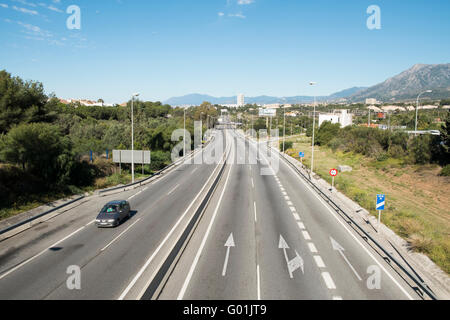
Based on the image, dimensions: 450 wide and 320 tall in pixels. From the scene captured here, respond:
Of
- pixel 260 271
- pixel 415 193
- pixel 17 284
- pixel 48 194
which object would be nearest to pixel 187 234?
pixel 260 271

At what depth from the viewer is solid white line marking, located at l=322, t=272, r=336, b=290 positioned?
11.5 m

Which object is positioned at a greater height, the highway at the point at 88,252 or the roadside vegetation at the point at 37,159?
the roadside vegetation at the point at 37,159

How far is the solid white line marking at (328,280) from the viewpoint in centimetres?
1154

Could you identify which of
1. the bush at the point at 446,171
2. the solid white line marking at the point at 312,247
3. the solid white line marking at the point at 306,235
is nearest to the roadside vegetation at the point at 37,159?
the solid white line marking at the point at 306,235

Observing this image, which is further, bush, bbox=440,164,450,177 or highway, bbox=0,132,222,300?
bush, bbox=440,164,450,177

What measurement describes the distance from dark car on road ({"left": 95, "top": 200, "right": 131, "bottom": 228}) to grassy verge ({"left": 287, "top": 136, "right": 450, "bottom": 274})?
16305 millimetres

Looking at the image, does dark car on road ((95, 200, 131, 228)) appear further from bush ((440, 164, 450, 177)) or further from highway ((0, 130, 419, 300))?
bush ((440, 164, 450, 177))

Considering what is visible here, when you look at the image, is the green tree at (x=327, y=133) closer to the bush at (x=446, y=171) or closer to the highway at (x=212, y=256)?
the bush at (x=446, y=171)

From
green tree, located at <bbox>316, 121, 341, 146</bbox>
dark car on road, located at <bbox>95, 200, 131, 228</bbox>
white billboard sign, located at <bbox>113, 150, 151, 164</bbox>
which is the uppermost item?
green tree, located at <bbox>316, 121, 341, 146</bbox>

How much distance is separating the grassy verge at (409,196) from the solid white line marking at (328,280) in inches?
202

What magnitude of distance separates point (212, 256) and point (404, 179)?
102ft

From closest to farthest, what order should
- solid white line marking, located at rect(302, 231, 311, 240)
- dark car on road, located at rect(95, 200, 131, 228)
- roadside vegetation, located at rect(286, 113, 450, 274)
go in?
1. solid white line marking, located at rect(302, 231, 311, 240)
2. roadside vegetation, located at rect(286, 113, 450, 274)
3. dark car on road, located at rect(95, 200, 131, 228)

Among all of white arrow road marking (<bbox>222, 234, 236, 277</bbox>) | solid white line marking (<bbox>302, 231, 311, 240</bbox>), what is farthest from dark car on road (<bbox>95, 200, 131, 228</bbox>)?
solid white line marking (<bbox>302, 231, 311, 240</bbox>)
